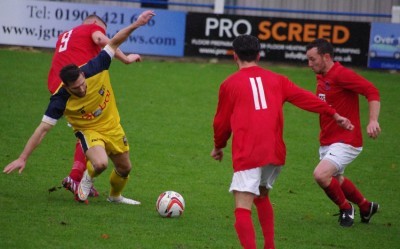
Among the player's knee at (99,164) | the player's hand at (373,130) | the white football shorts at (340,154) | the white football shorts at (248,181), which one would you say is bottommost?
the player's knee at (99,164)

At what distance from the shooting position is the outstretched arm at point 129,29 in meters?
8.83

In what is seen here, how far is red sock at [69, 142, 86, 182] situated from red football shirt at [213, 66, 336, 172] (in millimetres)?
3135

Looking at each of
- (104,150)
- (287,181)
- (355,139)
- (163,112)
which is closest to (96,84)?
(104,150)

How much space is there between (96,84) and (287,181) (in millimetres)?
3606

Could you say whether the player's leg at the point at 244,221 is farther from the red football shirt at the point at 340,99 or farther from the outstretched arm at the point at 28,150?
the red football shirt at the point at 340,99

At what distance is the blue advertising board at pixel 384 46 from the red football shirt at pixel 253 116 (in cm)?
1375

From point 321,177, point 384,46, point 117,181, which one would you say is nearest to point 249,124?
point 321,177

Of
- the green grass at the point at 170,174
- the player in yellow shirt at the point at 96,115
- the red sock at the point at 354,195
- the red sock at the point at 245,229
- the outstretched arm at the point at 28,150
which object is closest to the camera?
the red sock at the point at 245,229

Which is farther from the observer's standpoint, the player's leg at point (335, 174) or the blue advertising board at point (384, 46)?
the blue advertising board at point (384, 46)

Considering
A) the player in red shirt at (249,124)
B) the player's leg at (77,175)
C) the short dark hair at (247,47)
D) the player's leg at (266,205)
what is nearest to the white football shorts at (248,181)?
the player in red shirt at (249,124)

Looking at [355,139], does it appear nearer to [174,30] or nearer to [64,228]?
[64,228]

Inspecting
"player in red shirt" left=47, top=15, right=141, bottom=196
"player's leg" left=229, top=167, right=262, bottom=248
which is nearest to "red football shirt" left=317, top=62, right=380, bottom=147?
"player's leg" left=229, top=167, right=262, bottom=248

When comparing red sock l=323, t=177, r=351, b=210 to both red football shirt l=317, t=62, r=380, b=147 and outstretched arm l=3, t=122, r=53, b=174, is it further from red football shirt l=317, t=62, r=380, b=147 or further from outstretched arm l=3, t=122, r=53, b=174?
outstretched arm l=3, t=122, r=53, b=174

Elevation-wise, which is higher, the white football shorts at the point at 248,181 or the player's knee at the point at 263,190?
the white football shorts at the point at 248,181
